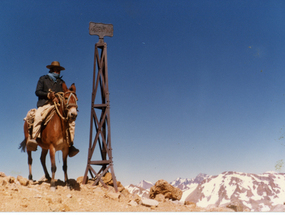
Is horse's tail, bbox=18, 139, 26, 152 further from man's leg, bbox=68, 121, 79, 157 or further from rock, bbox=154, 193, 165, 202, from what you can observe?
rock, bbox=154, 193, 165, 202

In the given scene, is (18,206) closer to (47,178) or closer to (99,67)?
(47,178)

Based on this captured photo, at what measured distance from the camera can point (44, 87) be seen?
9234 millimetres

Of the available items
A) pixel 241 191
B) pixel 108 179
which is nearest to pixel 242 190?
pixel 241 191

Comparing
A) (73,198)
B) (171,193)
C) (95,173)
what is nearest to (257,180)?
(171,193)

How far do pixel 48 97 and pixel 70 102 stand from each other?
1.02 metres

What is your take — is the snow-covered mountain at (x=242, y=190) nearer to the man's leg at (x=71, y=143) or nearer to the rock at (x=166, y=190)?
the rock at (x=166, y=190)

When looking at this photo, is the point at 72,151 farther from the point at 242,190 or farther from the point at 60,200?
the point at 242,190

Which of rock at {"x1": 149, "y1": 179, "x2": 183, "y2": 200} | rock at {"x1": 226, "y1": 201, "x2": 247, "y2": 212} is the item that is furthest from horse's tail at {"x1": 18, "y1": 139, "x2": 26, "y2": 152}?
rock at {"x1": 226, "y1": 201, "x2": 247, "y2": 212}

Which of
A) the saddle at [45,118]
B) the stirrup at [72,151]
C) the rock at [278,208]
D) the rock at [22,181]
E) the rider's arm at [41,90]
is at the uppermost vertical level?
the rider's arm at [41,90]

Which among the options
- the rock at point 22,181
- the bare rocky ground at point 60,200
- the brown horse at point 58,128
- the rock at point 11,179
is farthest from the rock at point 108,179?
the rock at point 11,179

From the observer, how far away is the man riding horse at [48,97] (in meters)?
8.74

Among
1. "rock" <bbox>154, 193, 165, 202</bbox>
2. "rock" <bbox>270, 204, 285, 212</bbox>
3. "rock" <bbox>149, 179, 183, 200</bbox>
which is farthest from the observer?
"rock" <bbox>149, 179, 183, 200</bbox>

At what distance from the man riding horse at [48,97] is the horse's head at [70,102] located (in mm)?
475

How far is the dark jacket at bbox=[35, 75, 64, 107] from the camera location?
910 centimetres
